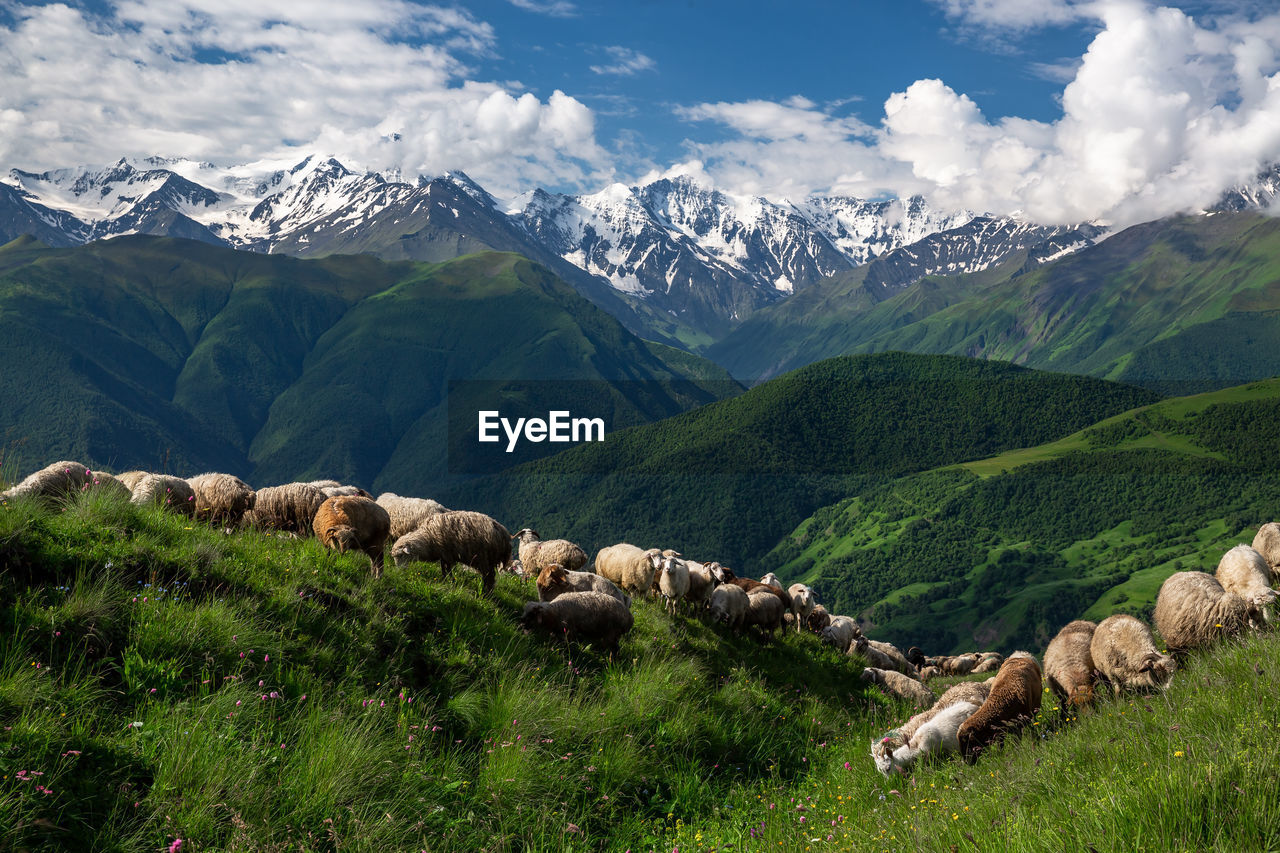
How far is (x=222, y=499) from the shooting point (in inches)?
643

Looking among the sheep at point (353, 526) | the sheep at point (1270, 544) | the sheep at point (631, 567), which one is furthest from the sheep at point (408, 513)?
the sheep at point (1270, 544)

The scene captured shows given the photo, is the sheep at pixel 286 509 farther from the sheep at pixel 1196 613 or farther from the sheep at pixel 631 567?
the sheep at pixel 1196 613

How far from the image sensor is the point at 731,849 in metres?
7.58

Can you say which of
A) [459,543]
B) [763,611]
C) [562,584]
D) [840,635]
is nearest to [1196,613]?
A: [763,611]

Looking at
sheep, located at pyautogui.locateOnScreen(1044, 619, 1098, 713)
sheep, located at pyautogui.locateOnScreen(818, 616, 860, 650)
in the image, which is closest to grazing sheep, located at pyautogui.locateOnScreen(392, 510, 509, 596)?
sheep, located at pyautogui.locateOnScreen(1044, 619, 1098, 713)

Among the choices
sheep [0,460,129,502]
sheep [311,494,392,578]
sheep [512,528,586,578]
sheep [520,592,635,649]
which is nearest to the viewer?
sheep [0,460,129,502]

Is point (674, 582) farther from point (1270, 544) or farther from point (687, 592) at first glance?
point (1270, 544)

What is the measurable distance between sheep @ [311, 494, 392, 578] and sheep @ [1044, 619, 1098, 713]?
40.8 feet

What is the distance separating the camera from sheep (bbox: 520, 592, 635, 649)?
12641 mm

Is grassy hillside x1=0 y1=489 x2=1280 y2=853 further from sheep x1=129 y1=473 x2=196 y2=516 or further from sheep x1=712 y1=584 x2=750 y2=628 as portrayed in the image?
sheep x1=712 y1=584 x2=750 y2=628

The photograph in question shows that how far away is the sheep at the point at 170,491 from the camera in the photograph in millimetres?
14562

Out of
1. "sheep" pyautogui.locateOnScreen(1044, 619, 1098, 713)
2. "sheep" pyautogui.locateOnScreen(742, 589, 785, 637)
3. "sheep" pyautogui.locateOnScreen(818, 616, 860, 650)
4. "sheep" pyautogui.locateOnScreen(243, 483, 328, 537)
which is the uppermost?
"sheep" pyautogui.locateOnScreen(243, 483, 328, 537)

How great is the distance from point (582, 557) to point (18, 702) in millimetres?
15081

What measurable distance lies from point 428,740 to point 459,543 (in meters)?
7.07
